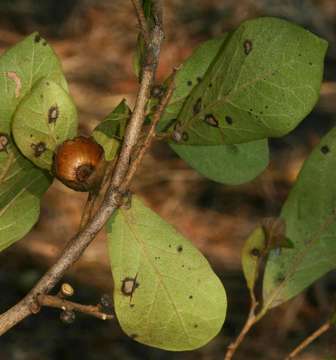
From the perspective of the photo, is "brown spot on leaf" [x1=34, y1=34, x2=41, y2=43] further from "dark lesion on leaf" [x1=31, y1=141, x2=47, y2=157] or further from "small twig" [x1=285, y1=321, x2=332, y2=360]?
"small twig" [x1=285, y1=321, x2=332, y2=360]

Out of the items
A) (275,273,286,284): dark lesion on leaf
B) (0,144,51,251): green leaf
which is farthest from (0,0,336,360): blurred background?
(0,144,51,251): green leaf

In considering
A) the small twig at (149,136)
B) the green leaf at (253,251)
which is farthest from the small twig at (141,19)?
the green leaf at (253,251)

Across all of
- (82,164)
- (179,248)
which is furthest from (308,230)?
(82,164)

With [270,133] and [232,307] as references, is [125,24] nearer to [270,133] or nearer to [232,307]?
[232,307]

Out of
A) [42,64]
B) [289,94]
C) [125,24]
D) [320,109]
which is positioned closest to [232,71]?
[289,94]

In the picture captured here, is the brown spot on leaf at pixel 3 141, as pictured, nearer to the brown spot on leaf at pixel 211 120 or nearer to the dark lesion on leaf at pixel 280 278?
the brown spot on leaf at pixel 211 120

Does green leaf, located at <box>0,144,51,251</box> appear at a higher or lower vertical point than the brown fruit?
lower

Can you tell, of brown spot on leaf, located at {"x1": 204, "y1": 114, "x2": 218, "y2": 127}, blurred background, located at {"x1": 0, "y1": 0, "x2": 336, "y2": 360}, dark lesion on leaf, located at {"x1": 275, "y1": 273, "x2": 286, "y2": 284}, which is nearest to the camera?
brown spot on leaf, located at {"x1": 204, "y1": 114, "x2": 218, "y2": 127}

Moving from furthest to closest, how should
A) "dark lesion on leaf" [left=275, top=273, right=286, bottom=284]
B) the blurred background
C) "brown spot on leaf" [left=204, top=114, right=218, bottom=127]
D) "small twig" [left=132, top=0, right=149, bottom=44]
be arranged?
the blurred background, "dark lesion on leaf" [left=275, top=273, right=286, bottom=284], "brown spot on leaf" [left=204, top=114, right=218, bottom=127], "small twig" [left=132, top=0, right=149, bottom=44]
